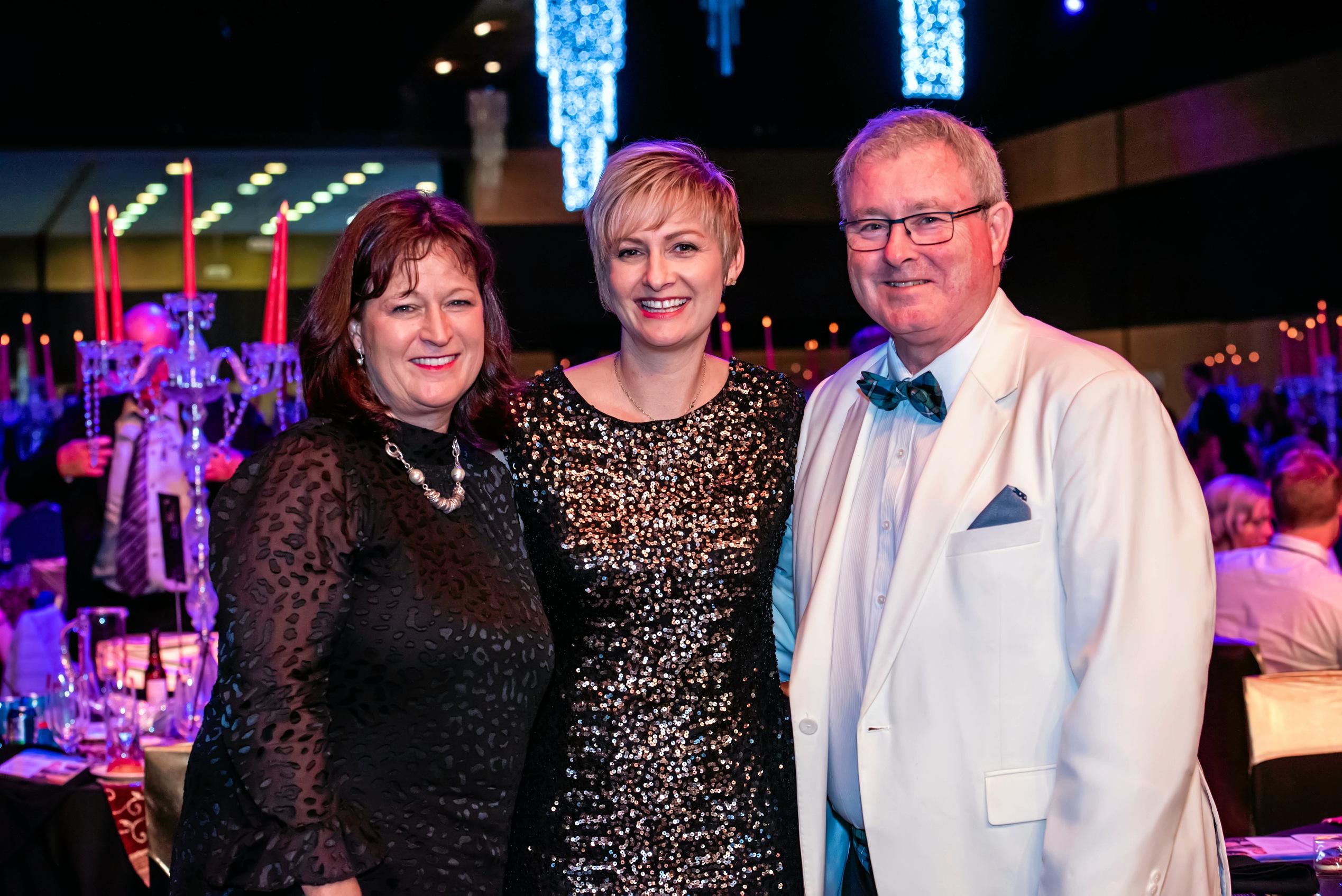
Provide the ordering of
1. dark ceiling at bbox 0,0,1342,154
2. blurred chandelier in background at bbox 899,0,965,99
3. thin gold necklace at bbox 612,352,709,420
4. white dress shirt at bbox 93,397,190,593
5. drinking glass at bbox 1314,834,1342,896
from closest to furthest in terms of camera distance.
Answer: drinking glass at bbox 1314,834,1342,896, thin gold necklace at bbox 612,352,709,420, white dress shirt at bbox 93,397,190,593, blurred chandelier in background at bbox 899,0,965,99, dark ceiling at bbox 0,0,1342,154

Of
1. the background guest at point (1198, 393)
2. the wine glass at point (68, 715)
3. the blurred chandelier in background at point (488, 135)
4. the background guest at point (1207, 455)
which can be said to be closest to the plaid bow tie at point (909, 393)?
the wine glass at point (68, 715)

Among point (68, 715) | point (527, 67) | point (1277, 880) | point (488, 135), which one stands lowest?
point (1277, 880)

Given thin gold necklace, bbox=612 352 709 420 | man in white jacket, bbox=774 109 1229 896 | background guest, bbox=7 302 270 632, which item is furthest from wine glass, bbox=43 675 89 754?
man in white jacket, bbox=774 109 1229 896

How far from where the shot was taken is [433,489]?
2.04 meters

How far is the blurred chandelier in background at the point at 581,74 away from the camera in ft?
25.0

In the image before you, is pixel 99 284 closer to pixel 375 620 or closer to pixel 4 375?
pixel 375 620

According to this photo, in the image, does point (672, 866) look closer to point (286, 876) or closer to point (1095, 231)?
point (286, 876)

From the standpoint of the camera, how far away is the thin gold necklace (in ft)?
7.79

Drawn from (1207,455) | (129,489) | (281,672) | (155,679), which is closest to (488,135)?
(1207,455)

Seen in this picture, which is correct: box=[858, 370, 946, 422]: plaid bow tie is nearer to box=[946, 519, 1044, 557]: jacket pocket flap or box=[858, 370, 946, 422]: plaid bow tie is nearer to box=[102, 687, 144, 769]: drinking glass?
box=[946, 519, 1044, 557]: jacket pocket flap

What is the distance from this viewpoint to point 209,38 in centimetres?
852

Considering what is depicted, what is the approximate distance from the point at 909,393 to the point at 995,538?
1.05 feet

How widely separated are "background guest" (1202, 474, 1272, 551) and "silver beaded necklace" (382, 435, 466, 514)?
3.60 meters

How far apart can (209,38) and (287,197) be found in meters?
2.88
